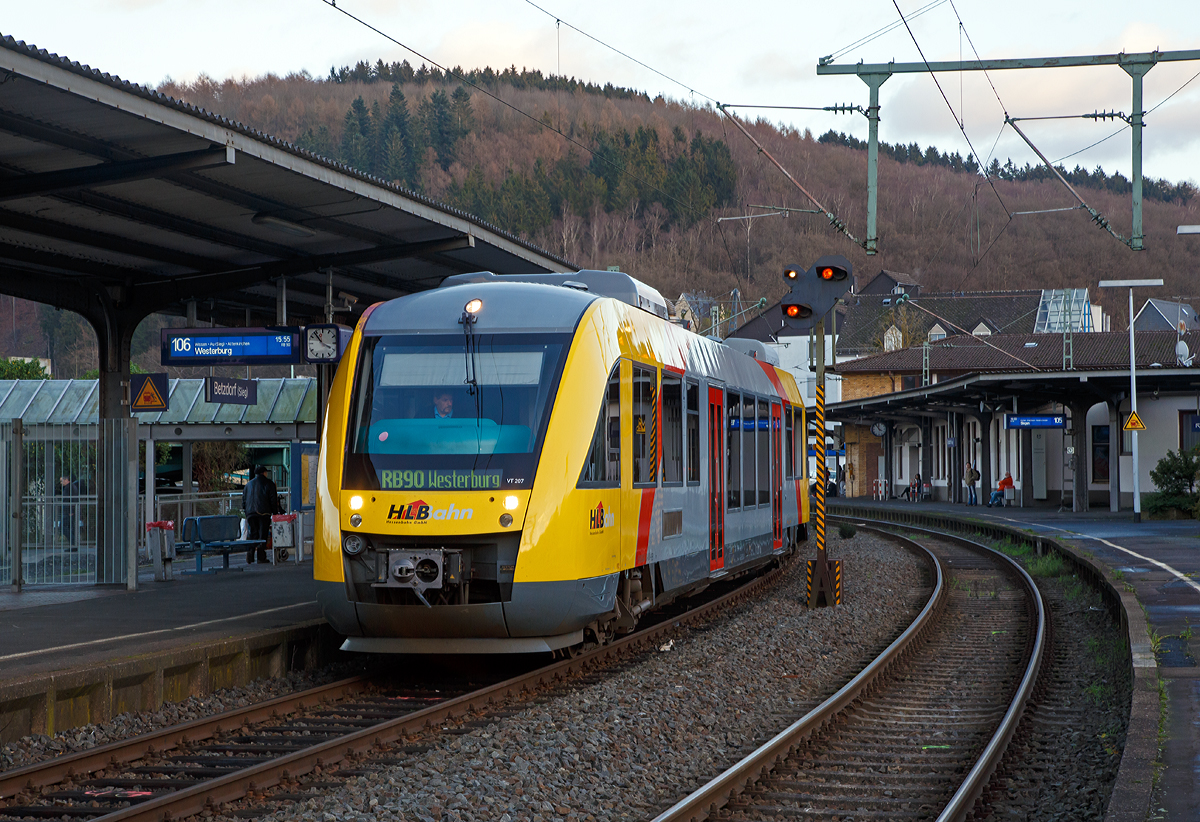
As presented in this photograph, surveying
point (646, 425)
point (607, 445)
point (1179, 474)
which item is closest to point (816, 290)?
point (646, 425)

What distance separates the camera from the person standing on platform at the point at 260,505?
20.2m

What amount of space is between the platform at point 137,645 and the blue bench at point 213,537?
282 centimetres

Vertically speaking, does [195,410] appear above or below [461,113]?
below

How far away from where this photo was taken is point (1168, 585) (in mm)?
15828

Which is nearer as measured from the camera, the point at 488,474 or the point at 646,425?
the point at 488,474

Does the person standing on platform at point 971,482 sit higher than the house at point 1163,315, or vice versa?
the house at point 1163,315

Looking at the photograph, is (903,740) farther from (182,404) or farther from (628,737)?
(182,404)

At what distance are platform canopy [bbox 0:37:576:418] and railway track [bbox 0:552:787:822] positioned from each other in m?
4.51

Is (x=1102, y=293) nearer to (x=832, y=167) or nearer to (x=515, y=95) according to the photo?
(x=832, y=167)

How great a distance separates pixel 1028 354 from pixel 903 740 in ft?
182

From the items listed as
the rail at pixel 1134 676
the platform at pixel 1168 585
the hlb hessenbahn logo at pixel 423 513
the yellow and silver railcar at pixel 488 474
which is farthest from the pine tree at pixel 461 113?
the hlb hessenbahn logo at pixel 423 513

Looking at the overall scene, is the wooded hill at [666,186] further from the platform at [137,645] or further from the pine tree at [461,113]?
the platform at [137,645]

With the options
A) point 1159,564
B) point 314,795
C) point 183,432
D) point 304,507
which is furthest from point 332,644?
point 183,432

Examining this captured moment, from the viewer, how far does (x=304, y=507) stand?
20.5 metres
